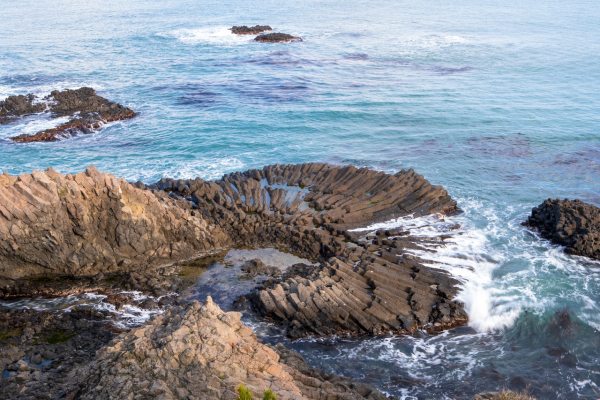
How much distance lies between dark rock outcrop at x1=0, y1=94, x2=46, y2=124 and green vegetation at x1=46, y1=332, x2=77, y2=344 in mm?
31541

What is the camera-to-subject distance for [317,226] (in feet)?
77.7

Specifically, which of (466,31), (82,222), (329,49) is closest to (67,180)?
(82,222)

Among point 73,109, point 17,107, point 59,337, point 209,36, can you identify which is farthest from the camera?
point 209,36

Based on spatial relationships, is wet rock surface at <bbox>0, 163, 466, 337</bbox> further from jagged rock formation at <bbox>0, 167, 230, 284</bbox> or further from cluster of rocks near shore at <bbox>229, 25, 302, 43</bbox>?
cluster of rocks near shore at <bbox>229, 25, 302, 43</bbox>

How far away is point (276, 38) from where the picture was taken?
7700 centimetres

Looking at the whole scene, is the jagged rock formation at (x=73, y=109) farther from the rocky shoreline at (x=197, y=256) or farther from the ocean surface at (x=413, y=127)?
the rocky shoreline at (x=197, y=256)

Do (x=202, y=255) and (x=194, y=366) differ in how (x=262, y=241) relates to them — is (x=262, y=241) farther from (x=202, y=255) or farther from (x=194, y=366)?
(x=194, y=366)

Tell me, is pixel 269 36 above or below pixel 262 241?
above

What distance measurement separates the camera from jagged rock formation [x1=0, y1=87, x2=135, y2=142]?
1537 inches

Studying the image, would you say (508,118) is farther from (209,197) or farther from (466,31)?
(466,31)

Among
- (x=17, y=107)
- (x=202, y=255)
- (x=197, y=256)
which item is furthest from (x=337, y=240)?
(x=17, y=107)

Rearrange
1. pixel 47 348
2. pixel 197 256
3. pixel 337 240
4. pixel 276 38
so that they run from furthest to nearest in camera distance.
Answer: pixel 276 38
pixel 337 240
pixel 197 256
pixel 47 348

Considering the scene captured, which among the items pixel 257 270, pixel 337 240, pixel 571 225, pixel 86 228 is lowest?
pixel 257 270

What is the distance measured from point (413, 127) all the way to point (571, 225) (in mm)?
20070
